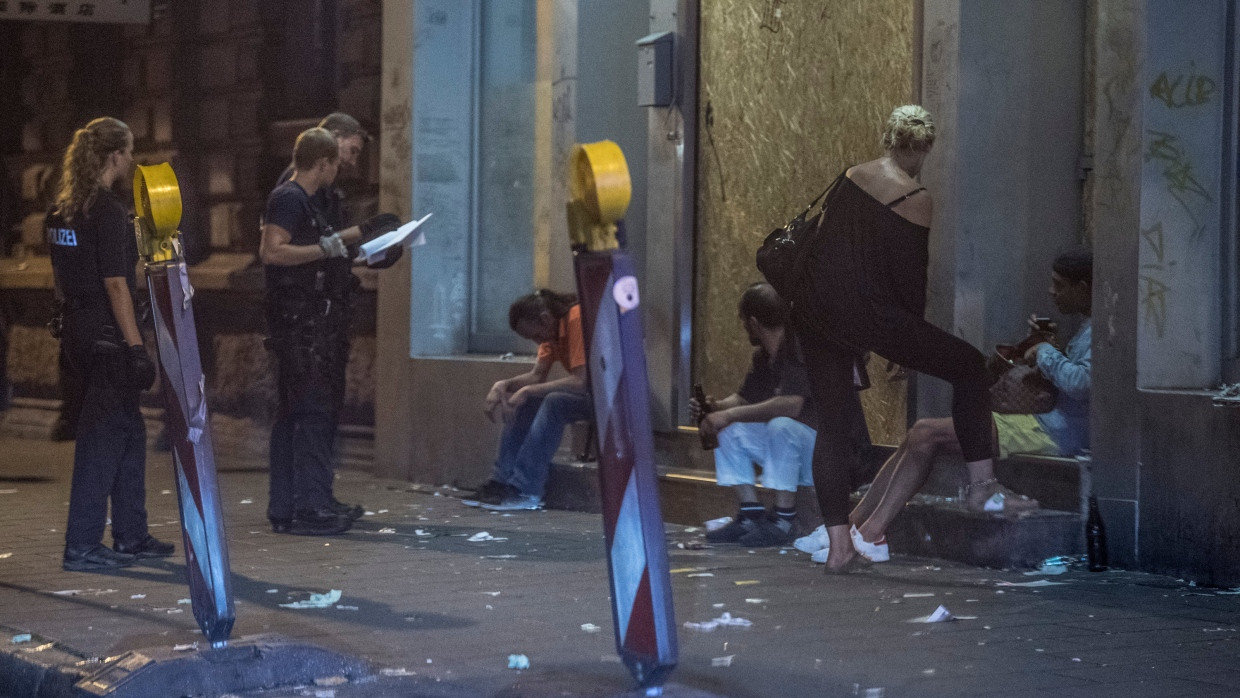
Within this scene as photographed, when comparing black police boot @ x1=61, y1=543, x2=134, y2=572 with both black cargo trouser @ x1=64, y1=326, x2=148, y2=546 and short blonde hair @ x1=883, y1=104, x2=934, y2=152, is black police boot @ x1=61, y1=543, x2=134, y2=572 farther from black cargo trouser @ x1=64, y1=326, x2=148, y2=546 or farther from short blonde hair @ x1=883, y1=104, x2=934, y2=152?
short blonde hair @ x1=883, y1=104, x2=934, y2=152

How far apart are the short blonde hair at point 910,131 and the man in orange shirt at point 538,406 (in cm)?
288

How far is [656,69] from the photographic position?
33.3 ft

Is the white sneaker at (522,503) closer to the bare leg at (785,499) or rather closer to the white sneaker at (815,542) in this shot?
the bare leg at (785,499)

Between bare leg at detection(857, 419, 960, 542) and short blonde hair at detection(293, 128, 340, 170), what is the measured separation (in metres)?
3.21

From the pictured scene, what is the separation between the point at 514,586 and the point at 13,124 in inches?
440

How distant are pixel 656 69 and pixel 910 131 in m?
3.04

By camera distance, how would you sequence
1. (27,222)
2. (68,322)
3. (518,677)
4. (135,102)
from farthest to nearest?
1. (27,222)
2. (135,102)
3. (68,322)
4. (518,677)

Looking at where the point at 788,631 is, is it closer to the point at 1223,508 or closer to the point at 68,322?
the point at 1223,508

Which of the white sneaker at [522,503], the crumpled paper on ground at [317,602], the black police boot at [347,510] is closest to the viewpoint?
the crumpled paper on ground at [317,602]

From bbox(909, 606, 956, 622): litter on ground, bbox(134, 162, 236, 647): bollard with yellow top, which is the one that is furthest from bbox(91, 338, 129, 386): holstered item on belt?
bbox(909, 606, 956, 622): litter on ground

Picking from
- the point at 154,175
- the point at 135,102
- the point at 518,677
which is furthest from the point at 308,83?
the point at 518,677

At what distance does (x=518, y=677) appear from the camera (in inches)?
209

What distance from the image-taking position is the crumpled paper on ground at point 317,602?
6766mm

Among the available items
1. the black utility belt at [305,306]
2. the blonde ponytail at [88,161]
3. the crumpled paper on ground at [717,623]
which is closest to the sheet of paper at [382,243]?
the black utility belt at [305,306]
